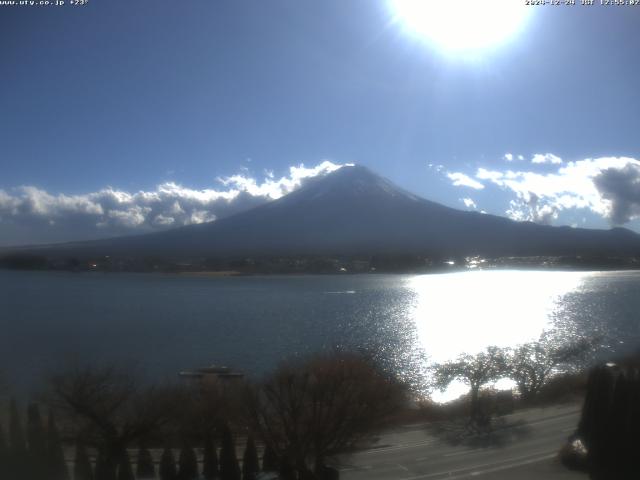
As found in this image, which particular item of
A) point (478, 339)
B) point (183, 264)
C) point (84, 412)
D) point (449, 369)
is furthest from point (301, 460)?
point (183, 264)

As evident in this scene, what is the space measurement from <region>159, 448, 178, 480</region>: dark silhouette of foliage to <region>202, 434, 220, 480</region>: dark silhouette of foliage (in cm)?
19

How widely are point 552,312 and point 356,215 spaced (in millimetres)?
24748

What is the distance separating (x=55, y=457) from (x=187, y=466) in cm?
80

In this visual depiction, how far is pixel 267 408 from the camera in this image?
4.57 m

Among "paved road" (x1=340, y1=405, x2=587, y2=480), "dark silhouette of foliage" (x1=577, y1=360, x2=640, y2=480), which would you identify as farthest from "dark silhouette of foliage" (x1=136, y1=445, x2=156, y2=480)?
"dark silhouette of foliage" (x1=577, y1=360, x2=640, y2=480)

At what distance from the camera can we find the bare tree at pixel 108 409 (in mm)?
4121

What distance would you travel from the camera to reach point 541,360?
24.3 feet

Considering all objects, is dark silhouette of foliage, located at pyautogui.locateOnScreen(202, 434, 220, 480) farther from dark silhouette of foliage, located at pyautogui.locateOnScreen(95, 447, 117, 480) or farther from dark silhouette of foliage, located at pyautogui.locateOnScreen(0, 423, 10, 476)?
dark silhouette of foliage, located at pyautogui.locateOnScreen(0, 423, 10, 476)

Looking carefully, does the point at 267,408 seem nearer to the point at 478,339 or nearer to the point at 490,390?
the point at 490,390

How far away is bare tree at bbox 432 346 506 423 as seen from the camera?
6422mm

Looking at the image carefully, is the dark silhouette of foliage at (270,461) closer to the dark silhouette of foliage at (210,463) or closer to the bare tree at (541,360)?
the dark silhouette of foliage at (210,463)

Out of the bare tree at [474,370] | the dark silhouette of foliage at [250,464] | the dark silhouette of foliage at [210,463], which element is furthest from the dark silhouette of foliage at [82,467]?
the bare tree at [474,370]

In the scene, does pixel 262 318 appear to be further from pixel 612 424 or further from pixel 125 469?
pixel 612 424

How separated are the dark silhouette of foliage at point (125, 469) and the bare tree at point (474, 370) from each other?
3279 millimetres
